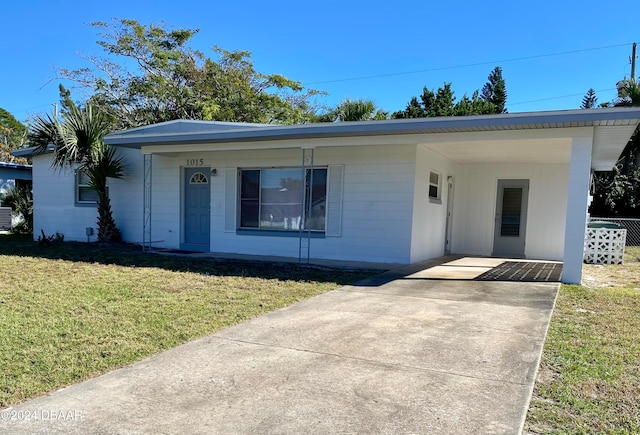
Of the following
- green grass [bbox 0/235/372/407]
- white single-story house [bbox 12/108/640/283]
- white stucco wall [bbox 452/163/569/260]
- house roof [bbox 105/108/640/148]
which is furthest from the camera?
white stucco wall [bbox 452/163/569/260]

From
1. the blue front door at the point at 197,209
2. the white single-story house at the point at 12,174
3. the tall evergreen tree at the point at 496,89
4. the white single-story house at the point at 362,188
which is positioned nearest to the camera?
the white single-story house at the point at 362,188

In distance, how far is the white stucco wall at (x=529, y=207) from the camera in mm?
11781

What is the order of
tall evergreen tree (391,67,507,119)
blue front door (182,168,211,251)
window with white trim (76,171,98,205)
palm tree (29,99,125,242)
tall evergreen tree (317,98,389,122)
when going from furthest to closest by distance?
tall evergreen tree (391,67,507,119) → tall evergreen tree (317,98,389,122) → window with white trim (76,171,98,205) → blue front door (182,168,211,251) → palm tree (29,99,125,242)

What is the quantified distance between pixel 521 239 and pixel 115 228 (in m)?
11.1

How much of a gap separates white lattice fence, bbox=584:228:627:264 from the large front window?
696 cm

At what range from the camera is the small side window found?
1073 cm

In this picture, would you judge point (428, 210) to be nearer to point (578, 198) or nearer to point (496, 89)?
point (578, 198)

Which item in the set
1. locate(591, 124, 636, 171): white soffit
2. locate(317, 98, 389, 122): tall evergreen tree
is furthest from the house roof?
locate(317, 98, 389, 122): tall evergreen tree

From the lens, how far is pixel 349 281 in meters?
7.85

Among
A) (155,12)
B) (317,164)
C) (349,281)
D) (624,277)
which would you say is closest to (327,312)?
(349,281)

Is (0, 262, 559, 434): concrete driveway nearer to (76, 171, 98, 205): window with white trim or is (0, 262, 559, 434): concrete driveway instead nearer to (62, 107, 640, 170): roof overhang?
(62, 107, 640, 170): roof overhang

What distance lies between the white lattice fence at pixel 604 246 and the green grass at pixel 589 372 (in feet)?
19.3

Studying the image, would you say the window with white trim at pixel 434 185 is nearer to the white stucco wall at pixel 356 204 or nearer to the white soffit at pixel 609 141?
the white stucco wall at pixel 356 204

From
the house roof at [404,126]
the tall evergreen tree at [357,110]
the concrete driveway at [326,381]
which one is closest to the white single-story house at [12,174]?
the house roof at [404,126]
